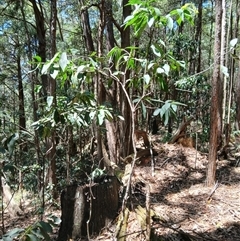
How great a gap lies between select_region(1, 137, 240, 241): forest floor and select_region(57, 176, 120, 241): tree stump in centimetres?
15

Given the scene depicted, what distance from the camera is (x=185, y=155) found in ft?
20.8

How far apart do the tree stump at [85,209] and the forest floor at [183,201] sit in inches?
5.8

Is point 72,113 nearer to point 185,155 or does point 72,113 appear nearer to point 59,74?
point 59,74

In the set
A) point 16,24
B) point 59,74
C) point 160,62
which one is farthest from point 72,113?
point 16,24

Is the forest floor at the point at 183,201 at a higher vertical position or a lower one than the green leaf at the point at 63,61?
lower

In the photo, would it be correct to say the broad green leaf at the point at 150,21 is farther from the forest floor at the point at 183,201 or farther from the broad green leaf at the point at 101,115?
the forest floor at the point at 183,201

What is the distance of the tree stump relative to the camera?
10.6 feet

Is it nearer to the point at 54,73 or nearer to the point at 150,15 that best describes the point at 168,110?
the point at 150,15

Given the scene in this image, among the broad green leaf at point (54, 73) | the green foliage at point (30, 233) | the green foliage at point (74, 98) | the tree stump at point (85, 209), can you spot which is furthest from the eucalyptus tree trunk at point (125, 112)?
the green foliage at point (30, 233)

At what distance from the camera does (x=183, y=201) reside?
Result: 438 cm

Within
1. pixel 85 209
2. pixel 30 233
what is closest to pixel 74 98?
pixel 30 233

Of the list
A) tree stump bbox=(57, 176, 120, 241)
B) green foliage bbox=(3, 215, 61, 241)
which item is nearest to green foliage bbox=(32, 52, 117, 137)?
green foliage bbox=(3, 215, 61, 241)

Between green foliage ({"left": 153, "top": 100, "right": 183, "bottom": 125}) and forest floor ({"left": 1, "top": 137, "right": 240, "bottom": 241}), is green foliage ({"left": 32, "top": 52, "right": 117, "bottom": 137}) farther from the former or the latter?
forest floor ({"left": 1, "top": 137, "right": 240, "bottom": 241})

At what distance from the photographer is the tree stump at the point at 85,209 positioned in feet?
10.6
